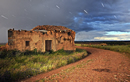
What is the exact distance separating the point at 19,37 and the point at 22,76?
6271mm

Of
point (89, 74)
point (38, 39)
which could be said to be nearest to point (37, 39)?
point (38, 39)

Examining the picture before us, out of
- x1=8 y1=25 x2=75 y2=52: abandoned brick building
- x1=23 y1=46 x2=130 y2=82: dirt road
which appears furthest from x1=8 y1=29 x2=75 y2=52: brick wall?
x1=23 y1=46 x2=130 y2=82: dirt road

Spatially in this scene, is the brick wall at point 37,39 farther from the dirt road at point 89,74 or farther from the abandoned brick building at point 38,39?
the dirt road at point 89,74

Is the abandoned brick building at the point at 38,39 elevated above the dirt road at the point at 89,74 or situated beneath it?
elevated above

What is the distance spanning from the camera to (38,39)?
11.4 metres

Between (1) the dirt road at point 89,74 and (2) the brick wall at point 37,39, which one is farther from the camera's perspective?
(2) the brick wall at point 37,39

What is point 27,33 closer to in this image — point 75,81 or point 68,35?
point 68,35

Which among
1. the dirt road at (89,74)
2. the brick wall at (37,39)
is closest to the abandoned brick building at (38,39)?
the brick wall at (37,39)

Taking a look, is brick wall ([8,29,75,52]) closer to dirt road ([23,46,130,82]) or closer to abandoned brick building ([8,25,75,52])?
abandoned brick building ([8,25,75,52])

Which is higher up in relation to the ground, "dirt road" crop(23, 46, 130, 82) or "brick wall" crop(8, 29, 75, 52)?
"brick wall" crop(8, 29, 75, 52)

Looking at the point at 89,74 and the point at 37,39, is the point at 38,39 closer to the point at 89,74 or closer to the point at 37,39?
the point at 37,39

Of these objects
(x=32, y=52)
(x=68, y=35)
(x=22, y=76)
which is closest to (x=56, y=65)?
(x=22, y=76)

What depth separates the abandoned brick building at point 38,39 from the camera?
34.4 feet

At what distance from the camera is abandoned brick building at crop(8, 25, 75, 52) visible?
10484 millimetres
